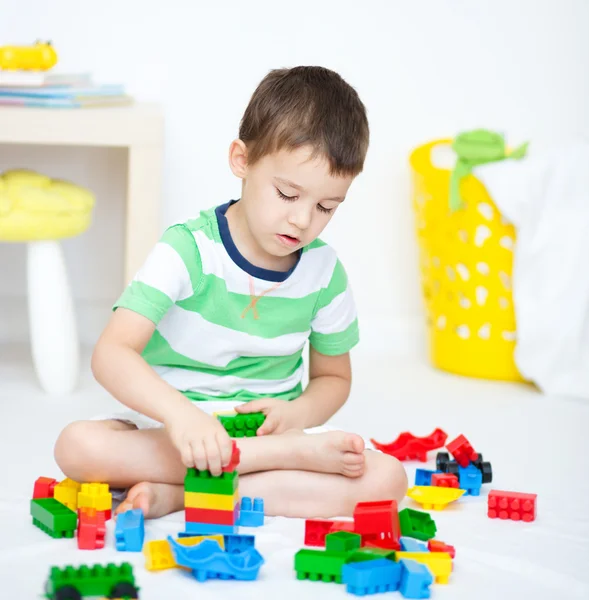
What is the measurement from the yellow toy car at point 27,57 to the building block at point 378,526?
105 cm

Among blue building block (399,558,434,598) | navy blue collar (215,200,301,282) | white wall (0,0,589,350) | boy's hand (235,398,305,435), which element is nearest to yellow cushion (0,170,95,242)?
white wall (0,0,589,350)

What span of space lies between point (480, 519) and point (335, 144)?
456 millimetres

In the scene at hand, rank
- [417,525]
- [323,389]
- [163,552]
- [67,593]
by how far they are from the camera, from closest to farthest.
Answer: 1. [67,593]
2. [163,552]
3. [417,525]
4. [323,389]

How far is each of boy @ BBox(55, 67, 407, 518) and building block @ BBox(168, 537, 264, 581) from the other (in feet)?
0.29

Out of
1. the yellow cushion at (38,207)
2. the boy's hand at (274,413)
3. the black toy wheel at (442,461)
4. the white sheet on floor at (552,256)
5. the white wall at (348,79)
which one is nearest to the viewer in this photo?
the boy's hand at (274,413)

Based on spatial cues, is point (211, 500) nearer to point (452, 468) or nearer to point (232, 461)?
point (232, 461)

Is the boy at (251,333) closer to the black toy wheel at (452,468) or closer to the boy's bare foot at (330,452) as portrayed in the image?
the boy's bare foot at (330,452)

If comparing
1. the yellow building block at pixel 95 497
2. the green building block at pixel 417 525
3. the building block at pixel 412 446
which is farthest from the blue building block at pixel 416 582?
the building block at pixel 412 446

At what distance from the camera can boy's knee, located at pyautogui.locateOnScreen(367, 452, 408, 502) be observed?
112 cm

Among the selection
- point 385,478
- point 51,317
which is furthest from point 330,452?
point 51,317

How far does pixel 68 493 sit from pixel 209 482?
0.19 meters

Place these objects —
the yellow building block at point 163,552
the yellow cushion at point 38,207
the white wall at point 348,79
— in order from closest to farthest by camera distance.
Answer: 1. the yellow building block at point 163,552
2. the yellow cushion at point 38,207
3. the white wall at point 348,79

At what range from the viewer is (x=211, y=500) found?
992mm

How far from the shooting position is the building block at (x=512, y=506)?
1128mm
